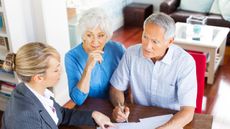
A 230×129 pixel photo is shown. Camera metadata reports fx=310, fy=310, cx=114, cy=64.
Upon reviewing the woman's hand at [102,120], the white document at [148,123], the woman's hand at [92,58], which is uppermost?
the woman's hand at [92,58]

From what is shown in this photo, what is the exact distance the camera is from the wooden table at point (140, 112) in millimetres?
1472

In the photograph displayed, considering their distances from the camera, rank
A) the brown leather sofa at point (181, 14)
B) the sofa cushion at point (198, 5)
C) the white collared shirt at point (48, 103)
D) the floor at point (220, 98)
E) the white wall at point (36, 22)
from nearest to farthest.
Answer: the white collared shirt at point (48, 103), the white wall at point (36, 22), the floor at point (220, 98), the brown leather sofa at point (181, 14), the sofa cushion at point (198, 5)

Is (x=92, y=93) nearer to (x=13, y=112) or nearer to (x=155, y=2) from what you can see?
(x=13, y=112)

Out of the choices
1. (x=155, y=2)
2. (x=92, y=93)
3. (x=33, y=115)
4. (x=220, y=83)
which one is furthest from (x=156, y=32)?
(x=155, y=2)

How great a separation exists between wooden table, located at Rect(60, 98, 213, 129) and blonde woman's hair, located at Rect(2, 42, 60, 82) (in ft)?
1.20

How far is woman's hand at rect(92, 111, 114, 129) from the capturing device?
1.46 meters

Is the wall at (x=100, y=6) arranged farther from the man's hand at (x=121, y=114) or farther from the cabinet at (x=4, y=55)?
the man's hand at (x=121, y=114)

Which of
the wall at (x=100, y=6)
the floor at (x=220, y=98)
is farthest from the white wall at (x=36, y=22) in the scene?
the floor at (x=220, y=98)

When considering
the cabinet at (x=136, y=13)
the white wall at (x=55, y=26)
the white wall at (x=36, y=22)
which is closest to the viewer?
the white wall at (x=36, y=22)

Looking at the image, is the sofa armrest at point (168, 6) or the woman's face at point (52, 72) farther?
the sofa armrest at point (168, 6)

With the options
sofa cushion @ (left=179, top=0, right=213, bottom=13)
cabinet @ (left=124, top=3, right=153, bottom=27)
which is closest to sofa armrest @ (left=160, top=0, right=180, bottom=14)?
sofa cushion @ (left=179, top=0, right=213, bottom=13)

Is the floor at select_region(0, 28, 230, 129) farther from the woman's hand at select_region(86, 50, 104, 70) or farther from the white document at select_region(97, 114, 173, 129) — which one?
the woman's hand at select_region(86, 50, 104, 70)

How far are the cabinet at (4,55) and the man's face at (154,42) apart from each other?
1.27 m

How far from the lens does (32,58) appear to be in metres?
1.26
